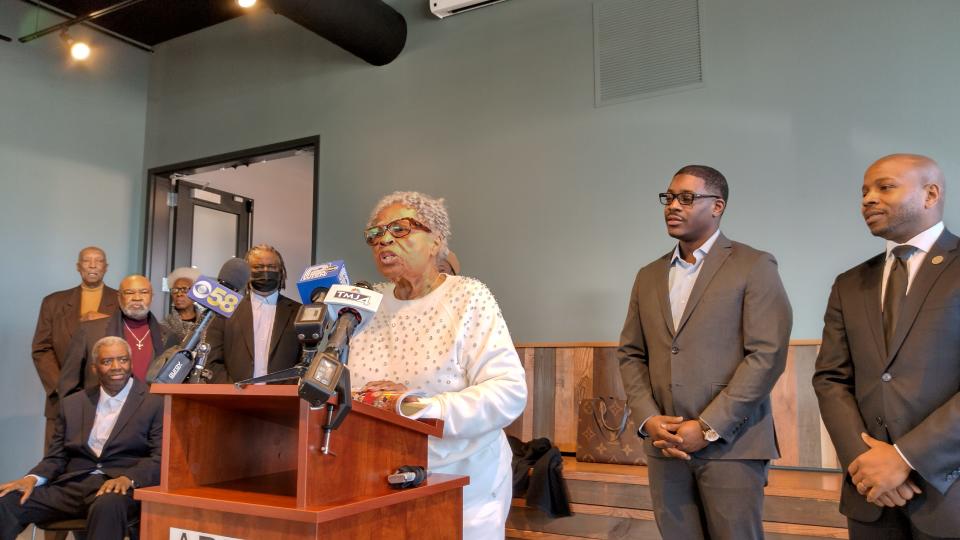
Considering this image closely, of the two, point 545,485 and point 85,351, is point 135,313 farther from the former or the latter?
point 545,485

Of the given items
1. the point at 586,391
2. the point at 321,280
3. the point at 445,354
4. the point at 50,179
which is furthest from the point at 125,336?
the point at 321,280

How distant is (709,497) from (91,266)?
465 centimetres

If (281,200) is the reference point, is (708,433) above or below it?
below

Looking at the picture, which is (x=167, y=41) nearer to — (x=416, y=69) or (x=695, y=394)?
(x=416, y=69)

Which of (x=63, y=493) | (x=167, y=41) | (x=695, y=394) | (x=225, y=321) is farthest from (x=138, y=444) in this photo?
(x=167, y=41)

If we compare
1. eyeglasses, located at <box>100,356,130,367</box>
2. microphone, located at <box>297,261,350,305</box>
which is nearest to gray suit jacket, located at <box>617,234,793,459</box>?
microphone, located at <box>297,261,350,305</box>

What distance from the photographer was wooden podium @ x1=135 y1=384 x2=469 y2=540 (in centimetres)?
134

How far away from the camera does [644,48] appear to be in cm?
465

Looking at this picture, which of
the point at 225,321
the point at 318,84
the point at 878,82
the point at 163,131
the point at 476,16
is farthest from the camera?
the point at 163,131

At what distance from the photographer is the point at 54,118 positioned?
638 cm

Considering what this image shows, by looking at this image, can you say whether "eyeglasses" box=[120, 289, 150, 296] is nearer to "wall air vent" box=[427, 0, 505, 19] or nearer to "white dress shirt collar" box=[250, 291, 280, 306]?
"white dress shirt collar" box=[250, 291, 280, 306]

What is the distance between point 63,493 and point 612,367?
282 cm

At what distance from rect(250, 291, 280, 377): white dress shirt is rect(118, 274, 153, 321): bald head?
1.59 m

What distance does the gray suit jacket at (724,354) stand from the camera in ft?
7.18
